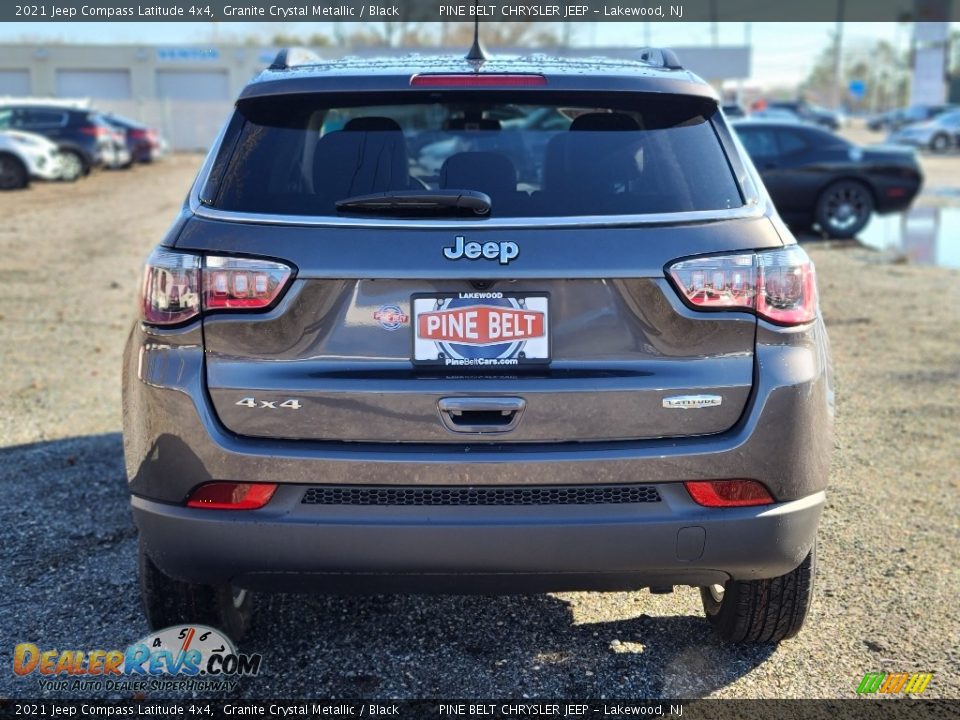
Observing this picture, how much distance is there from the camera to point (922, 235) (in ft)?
50.8

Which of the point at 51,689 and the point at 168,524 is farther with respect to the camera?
the point at 51,689

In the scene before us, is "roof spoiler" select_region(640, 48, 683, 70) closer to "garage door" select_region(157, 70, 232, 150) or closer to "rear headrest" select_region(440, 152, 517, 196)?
"rear headrest" select_region(440, 152, 517, 196)

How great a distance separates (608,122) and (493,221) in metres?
0.60

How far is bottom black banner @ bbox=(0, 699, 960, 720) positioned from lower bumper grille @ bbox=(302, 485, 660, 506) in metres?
0.73

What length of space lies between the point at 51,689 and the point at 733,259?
2.34 m

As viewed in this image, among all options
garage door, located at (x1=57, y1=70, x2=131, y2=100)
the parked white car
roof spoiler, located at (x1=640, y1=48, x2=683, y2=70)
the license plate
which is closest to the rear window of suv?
the license plate

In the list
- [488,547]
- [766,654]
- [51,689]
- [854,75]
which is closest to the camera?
[488,547]

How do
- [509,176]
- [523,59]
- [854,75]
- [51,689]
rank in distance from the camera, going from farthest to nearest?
[854,75] → [523,59] → [51,689] → [509,176]

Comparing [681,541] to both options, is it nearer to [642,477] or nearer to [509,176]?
[642,477]

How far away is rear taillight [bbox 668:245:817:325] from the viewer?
2623 millimetres

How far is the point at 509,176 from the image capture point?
2.81 metres

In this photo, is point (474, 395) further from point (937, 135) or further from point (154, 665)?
point (937, 135)

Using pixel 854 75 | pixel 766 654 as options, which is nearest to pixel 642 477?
pixel 766 654

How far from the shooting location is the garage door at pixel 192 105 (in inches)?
1928
